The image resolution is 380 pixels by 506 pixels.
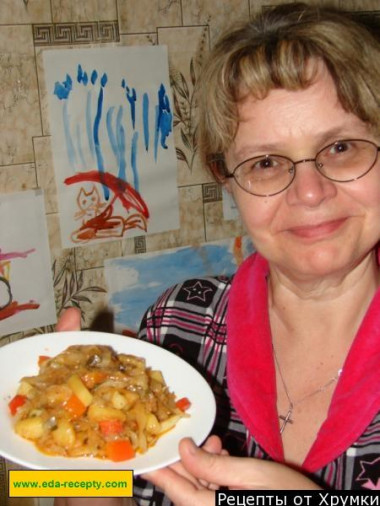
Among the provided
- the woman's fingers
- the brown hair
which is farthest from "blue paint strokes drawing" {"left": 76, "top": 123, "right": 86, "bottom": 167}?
the woman's fingers

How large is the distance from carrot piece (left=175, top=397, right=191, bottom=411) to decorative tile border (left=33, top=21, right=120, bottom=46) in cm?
111

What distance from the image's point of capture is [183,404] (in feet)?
3.49

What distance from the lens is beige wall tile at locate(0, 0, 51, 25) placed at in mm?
1606

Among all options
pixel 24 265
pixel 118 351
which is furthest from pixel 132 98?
pixel 118 351

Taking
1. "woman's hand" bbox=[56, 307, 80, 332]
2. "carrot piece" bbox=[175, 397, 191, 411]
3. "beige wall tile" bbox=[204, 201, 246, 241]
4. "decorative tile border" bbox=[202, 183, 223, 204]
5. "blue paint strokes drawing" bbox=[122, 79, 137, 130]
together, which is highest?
"blue paint strokes drawing" bbox=[122, 79, 137, 130]

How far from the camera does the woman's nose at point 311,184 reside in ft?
3.51

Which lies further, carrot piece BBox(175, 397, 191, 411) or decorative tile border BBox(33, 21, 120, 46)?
decorative tile border BBox(33, 21, 120, 46)

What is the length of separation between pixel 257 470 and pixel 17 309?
3.61ft

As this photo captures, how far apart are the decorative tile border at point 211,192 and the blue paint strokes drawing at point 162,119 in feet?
0.70

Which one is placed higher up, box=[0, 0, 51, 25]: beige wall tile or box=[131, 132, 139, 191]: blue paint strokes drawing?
box=[0, 0, 51, 25]: beige wall tile

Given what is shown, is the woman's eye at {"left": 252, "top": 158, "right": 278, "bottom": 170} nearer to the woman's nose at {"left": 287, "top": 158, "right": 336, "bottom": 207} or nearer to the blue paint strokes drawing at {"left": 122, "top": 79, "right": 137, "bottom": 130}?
the woman's nose at {"left": 287, "top": 158, "right": 336, "bottom": 207}

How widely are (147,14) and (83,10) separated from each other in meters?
0.20

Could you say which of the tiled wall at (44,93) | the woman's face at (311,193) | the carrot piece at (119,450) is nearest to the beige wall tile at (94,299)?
the tiled wall at (44,93)

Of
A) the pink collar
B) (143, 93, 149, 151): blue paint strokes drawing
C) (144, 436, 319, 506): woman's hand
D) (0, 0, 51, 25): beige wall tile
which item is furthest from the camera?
(143, 93, 149, 151): blue paint strokes drawing
